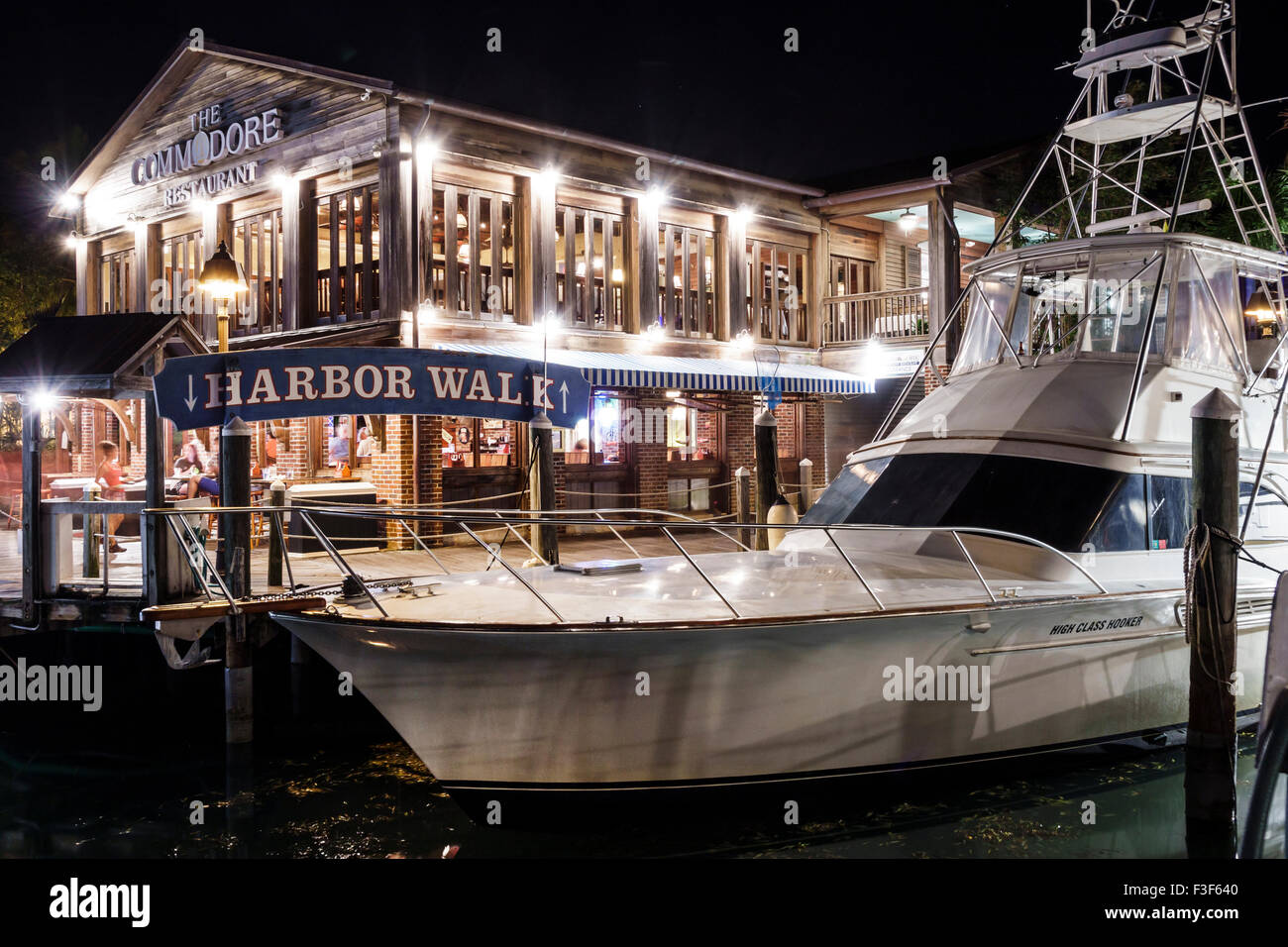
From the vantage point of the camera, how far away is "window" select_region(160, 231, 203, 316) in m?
20.3

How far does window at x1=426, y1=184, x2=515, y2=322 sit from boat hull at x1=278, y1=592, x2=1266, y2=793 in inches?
411

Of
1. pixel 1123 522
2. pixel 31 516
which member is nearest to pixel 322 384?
pixel 31 516

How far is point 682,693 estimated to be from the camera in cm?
659

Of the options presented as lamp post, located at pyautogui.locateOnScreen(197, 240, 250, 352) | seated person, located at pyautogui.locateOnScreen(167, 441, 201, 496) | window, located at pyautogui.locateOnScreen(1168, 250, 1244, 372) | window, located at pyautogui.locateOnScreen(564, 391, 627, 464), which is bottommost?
seated person, located at pyautogui.locateOnScreen(167, 441, 201, 496)

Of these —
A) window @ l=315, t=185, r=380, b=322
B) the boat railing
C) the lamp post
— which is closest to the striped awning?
window @ l=315, t=185, r=380, b=322

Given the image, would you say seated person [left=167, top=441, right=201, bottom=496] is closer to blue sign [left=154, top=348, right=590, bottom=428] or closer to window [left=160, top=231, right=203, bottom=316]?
blue sign [left=154, top=348, right=590, bottom=428]

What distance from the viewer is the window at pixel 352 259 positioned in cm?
1627

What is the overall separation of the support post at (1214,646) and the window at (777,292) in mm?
14508

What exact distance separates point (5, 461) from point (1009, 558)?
24519 mm

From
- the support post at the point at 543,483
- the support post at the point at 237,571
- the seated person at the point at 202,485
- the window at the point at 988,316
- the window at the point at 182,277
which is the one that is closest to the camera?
the support post at the point at 237,571

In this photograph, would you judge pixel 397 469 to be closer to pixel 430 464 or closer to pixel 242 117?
pixel 430 464

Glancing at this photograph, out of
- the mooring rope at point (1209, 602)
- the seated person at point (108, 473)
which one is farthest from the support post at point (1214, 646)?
the seated person at point (108, 473)

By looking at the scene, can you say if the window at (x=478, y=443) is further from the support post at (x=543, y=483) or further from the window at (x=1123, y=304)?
the window at (x=1123, y=304)
